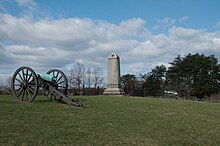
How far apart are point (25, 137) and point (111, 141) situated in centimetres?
201

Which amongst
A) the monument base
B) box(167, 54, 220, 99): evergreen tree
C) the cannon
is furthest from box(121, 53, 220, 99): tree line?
the cannon

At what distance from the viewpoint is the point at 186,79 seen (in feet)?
169

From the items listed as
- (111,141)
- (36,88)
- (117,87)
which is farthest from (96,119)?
(117,87)

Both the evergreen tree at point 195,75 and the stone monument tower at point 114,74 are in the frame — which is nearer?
the stone monument tower at point 114,74

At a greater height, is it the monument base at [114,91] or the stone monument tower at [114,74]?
the stone monument tower at [114,74]

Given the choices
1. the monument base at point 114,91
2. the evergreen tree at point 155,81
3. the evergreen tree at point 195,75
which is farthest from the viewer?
the evergreen tree at point 155,81

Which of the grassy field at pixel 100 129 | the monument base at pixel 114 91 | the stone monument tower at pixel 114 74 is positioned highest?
the stone monument tower at pixel 114 74

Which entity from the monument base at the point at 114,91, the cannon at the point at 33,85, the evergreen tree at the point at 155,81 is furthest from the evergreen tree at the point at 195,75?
the cannon at the point at 33,85

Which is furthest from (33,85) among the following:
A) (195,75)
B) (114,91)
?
(195,75)

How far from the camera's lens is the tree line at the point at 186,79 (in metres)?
47.6

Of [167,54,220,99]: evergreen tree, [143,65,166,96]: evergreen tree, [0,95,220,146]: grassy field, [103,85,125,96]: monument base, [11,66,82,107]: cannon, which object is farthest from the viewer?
[143,65,166,96]: evergreen tree

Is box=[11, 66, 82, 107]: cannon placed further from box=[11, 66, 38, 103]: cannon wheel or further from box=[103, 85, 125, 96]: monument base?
box=[103, 85, 125, 96]: monument base

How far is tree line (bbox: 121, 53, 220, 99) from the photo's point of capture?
47594mm

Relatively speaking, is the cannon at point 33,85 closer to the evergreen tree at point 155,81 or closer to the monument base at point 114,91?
the monument base at point 114,91
